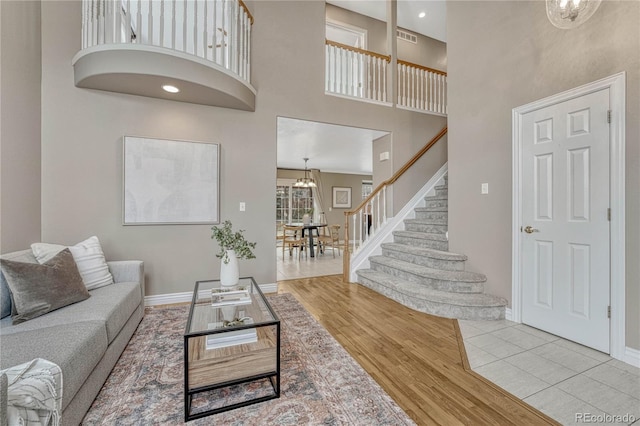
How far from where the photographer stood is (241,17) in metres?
3.37

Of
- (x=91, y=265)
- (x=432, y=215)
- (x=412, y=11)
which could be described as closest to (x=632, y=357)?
(x=432, y=215)

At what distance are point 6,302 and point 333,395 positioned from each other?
6.99ft

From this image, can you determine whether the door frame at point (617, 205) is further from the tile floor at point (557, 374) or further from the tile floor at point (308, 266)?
the tile floor at point (308, 266)

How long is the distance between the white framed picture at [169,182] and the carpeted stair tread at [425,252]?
2534mm

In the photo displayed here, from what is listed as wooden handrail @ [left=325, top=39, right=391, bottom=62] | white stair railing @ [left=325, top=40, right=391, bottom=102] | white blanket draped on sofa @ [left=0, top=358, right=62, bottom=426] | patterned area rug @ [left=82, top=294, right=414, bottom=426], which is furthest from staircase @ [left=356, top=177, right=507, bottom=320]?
white blanket draped on sofa @ [left=0, top=358, right=62, bottom=426]

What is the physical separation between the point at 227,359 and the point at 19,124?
2940 millimetres

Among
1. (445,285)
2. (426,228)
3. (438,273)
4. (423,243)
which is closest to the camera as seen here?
(445,285)

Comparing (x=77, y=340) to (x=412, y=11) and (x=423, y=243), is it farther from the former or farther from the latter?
(x=412, y=11)

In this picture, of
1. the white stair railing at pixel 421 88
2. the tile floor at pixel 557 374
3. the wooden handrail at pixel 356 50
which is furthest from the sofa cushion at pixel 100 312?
the white stair railing at pixel 421 88

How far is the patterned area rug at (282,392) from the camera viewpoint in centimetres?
142

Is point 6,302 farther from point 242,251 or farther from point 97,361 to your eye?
point 242,251

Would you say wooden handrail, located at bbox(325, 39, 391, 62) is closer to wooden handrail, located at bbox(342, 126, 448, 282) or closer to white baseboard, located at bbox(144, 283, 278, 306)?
wooden handrail, located at bbox(342, 126, 448, 282)

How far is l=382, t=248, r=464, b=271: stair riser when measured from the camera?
3.17m

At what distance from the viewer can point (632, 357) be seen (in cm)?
191
